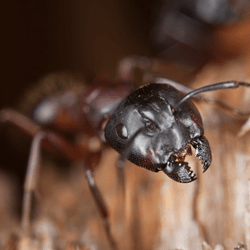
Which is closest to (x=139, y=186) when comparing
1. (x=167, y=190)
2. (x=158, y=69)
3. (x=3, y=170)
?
(x=167, y=190)

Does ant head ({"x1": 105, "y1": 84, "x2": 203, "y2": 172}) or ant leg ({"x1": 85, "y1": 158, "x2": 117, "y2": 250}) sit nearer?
ant head ({"x1": 105, "y1": 84, "x2": 203, "y2": 172})

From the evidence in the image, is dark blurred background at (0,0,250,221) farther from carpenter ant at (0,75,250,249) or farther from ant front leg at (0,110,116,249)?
carpenter ant at (0,75,250,249)

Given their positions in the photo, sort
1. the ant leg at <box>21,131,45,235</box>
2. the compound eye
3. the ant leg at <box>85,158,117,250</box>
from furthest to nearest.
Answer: the ant leg at <box>21,131,45,235</box>, the ant leg at <box>85,158,117,250</box>, the compound eye

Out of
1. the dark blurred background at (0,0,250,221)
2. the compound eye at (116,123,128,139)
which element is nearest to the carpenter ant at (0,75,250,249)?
the compound eye at (116,123,128,139)

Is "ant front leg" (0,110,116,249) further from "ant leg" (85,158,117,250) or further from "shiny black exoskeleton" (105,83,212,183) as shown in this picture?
"shiny black exoskeleton" (105,83,212,183)

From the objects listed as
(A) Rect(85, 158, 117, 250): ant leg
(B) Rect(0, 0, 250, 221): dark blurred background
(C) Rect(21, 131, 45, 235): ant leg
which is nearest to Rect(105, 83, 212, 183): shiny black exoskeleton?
(A) Rect(85, 158, 117, 250): ant leg

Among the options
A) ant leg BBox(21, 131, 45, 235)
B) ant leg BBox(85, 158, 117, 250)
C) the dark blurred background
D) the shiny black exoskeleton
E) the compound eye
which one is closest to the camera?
the shiny black exoskeleton

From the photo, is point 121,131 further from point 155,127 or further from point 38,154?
point 38,154

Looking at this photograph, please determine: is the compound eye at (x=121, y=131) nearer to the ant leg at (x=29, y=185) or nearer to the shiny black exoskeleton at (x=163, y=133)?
the shiny black exoskeleton at (x=163, y=133)

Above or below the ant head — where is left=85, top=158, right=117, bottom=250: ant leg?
below

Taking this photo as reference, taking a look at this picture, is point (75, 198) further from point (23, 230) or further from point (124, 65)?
point (124, 65)
